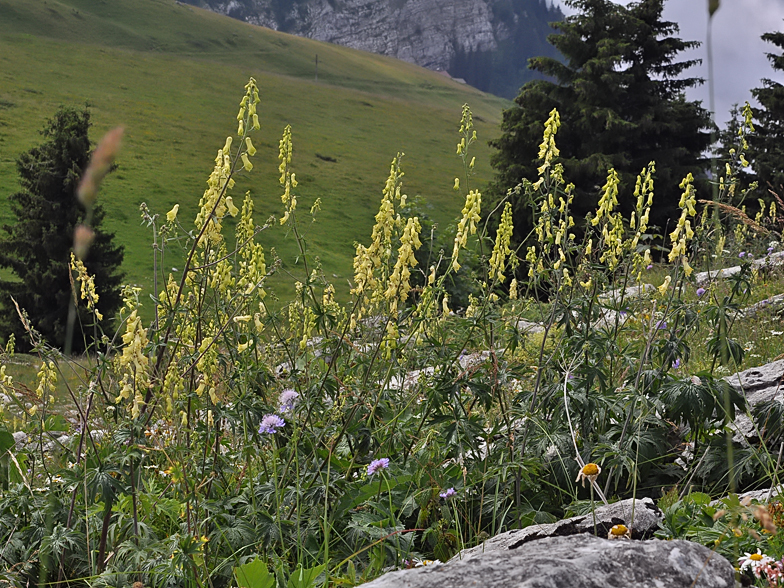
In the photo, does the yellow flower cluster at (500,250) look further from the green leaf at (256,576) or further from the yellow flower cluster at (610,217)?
the green leaf at (256,576)

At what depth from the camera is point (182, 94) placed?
73.8 meters

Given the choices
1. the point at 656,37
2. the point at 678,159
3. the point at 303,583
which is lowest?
the point at 303,583

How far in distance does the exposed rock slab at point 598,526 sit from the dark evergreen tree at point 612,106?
57.6ft

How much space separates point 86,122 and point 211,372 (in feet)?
66.2

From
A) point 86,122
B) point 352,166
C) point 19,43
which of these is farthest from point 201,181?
point 19,43

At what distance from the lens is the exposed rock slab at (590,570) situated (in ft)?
4.55

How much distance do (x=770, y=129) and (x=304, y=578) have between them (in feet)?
85.7

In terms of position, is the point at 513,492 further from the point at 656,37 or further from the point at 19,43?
the point at 19,43

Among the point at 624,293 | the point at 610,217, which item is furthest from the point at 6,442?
the point at 610,217

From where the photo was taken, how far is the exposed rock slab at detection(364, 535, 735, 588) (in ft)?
4.55

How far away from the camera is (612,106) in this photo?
21.0 meters

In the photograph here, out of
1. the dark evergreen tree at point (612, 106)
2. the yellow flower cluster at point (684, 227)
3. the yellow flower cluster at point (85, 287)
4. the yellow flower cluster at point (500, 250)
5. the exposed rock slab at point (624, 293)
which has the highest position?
the dark evergreen tree at point (612, 106)

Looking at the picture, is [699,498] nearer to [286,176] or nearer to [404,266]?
[404,266]

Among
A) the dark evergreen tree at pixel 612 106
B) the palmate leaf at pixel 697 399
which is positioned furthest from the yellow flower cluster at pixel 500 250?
the dark evergreen tree at pixel 612 106
